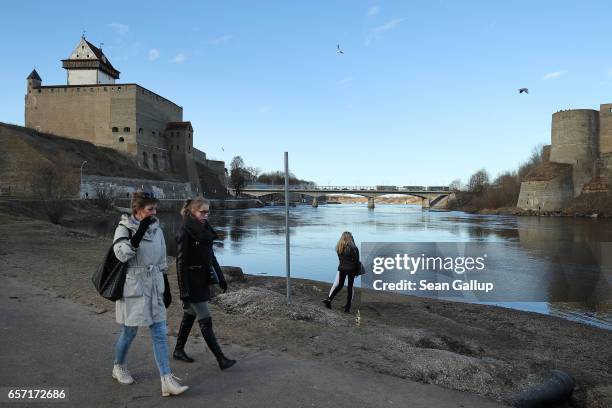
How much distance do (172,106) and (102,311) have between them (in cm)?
8485

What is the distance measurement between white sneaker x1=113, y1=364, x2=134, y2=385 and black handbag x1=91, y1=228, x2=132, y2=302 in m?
0.63

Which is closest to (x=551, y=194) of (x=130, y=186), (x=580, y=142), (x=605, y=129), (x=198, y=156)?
(x=580, y=142)

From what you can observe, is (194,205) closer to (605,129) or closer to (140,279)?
Answer: (140,279)

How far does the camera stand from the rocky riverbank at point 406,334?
14.9ft

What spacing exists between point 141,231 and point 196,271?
898 millimetres

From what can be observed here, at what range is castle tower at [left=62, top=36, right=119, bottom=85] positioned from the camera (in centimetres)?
7344

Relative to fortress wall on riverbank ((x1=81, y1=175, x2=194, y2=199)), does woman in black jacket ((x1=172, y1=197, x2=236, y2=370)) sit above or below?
below

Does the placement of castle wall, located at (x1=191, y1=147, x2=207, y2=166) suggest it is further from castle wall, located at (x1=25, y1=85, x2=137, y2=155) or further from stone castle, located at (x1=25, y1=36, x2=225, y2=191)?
castle wall, located at (x1=25, y1=85, x2=137, y2=155)

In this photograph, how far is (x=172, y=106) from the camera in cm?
8556

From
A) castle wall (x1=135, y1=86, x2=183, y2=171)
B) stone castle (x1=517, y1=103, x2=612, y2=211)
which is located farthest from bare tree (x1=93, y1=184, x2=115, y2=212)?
stone castle (x1=517, y1=103, x2=612, y2=211)

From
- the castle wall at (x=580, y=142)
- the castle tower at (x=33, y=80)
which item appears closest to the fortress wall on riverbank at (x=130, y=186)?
the castle tower at (x=33, y=80)

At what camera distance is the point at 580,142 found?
67.8m

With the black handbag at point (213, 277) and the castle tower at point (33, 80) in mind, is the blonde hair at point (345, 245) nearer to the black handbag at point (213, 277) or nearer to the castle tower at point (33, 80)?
the black handbag at point (213, 277)

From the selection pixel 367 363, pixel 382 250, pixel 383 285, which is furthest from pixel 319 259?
pixel 367 363
